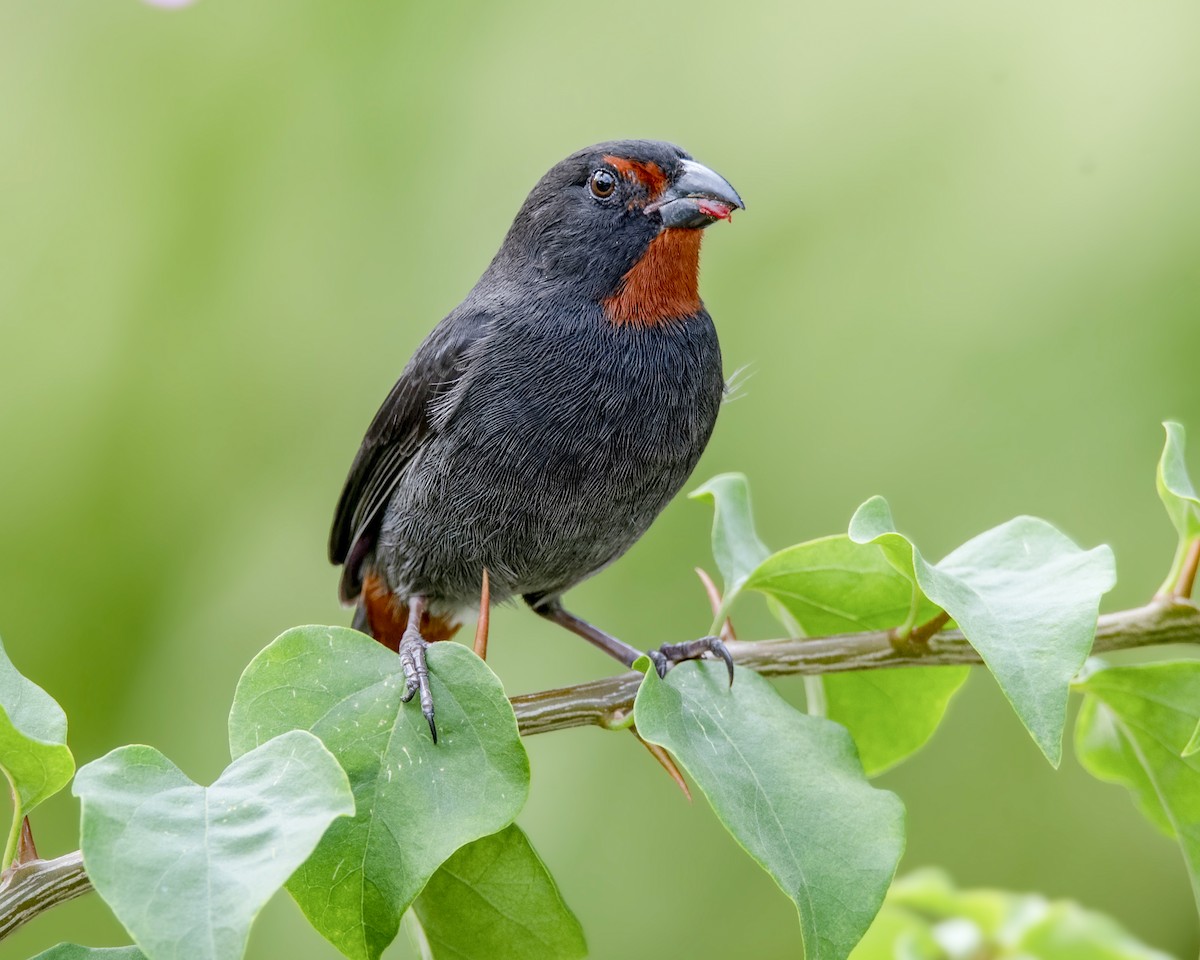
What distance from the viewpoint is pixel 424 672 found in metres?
1.77

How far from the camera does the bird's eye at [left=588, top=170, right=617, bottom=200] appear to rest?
2928mm

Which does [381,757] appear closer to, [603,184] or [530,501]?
[530,501]

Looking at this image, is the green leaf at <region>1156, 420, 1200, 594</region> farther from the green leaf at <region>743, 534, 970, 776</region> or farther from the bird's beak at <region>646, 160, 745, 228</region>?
the bird's beak at <region>646, 160, 745, 228</region>

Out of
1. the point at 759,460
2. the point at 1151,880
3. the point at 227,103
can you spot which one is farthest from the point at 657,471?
the point at 227,103

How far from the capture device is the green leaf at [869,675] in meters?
2.06

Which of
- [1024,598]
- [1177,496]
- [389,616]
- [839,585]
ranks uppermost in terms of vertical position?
[1177,496]

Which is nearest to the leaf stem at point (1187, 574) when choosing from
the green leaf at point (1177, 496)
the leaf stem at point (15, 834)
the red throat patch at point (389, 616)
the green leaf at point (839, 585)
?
the green leaf at point (1177, 496)

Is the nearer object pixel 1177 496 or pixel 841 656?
pixel 1177 496

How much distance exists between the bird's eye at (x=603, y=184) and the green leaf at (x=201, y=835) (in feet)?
5.87

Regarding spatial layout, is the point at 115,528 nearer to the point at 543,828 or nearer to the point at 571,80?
the point at 543,828

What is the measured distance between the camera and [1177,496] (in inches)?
71.1

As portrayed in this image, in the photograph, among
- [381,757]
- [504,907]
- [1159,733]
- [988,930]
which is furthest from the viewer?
[988,930]

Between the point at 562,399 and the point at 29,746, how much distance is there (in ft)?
4.39

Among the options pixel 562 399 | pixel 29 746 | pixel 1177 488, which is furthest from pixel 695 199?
pixel 29 746
